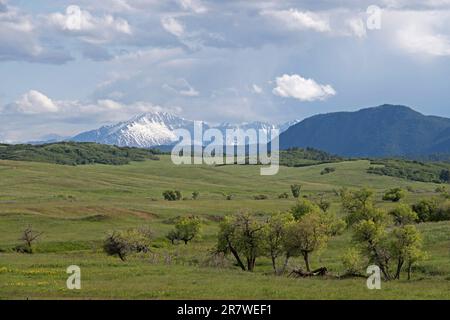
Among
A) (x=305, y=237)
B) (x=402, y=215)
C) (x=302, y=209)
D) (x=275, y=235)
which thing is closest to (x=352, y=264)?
(x=305, y=237)

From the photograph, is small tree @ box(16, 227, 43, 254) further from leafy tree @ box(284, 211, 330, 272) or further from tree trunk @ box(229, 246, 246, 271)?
leafy tree @ box(284, 211, 330, 272)

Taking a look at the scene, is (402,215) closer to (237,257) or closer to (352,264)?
(237,257)

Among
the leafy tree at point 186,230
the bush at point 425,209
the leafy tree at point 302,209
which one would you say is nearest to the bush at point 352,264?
the leafy tree at point 186,230

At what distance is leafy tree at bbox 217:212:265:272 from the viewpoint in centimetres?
6719

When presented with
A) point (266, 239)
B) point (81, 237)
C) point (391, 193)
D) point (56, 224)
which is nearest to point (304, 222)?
point (266, 239)

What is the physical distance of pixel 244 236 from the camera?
67.6 m

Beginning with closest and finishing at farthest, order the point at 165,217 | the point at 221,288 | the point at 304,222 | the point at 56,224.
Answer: the point at 221,288 → the point at 304,222 → the point at 56,224 → the point at 165,217

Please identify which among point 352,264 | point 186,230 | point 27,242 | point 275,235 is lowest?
point 27,242

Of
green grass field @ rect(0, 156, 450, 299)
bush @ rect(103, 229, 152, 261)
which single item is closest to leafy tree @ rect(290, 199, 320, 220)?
green grass field @ rect(0, 156, 450, 299)

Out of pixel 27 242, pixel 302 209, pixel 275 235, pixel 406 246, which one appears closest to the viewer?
pixel 406 246

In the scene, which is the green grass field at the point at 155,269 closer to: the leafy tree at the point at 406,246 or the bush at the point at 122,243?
the bush at the point at 122,243

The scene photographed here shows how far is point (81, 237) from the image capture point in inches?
3740
